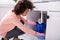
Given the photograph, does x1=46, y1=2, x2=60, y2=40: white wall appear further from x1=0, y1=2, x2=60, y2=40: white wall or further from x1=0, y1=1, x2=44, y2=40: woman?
x1=0, y1=1, x2=44, y2=40: woman

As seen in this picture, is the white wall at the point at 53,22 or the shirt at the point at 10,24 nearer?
the shirt at the point at 10,24

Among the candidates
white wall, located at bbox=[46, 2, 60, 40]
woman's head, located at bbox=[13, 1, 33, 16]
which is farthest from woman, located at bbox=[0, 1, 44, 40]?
white wall, located at bbox=[46, 2, 60, 40]

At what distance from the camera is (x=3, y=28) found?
170 centimetres

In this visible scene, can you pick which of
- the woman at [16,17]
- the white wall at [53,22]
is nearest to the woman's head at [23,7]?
the woman at [16,17]

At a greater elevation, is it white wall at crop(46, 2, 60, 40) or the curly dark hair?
the curly dark hair

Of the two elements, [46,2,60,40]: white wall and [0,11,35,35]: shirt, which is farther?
[46,2,60,40]: white wall

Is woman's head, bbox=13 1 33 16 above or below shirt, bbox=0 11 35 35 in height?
above

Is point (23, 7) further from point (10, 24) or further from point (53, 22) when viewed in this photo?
point (53, 22)

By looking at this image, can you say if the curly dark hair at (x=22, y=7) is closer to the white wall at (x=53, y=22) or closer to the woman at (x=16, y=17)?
the woman at (x=16, y=17)

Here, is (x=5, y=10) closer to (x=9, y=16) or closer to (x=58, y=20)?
(x=9, y=16)

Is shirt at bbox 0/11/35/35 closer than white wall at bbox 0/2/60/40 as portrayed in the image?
Yes

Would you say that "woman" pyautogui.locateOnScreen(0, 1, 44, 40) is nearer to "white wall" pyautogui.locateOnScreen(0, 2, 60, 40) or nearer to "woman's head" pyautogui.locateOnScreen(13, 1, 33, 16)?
"woman's head" pyautogui.locateOnScreen(13, 1, 33, 16)

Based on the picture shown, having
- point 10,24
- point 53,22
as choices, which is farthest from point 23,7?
point 53,22

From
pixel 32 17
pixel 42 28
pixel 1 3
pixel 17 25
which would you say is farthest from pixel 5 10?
pixel 17 25
